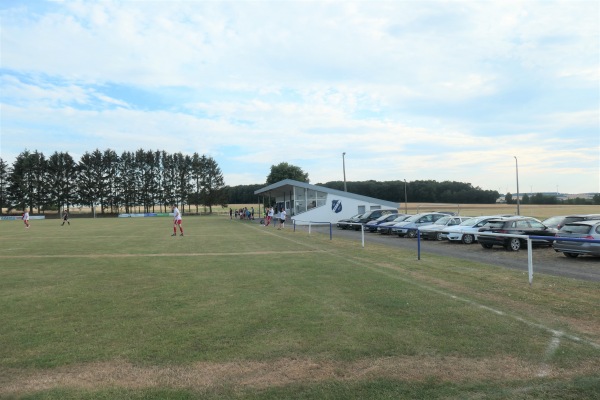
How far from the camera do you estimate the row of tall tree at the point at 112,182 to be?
91688 millimetres

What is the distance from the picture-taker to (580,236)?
14734 mm

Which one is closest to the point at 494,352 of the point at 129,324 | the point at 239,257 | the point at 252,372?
the point at 252,372

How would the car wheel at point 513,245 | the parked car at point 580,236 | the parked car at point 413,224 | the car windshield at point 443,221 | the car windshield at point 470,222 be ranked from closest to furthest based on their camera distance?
the parked car at point 580,236 → the car wheel at point 513,245 → the car windshield at point 470,222 → the car windshield at point 443,221 → the parked car at point 413,224

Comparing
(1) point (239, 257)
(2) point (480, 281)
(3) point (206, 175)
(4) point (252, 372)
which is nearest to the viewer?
(4) point (252, 372)

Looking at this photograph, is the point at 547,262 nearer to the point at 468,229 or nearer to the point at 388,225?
the point at 468,229

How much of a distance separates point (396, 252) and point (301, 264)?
4991 millimetres

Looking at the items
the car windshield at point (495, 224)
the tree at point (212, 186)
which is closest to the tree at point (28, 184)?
the tree at point (212, 186)

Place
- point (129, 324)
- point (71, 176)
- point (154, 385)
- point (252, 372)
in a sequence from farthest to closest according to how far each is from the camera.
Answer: point (71, 176)
point (129, 324)
point (252, 372)
point (154, 385)

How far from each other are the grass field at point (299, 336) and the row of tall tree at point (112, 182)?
309 ft

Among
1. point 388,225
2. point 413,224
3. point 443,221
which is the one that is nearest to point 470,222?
point 443,221

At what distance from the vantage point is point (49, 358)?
15.8 ft

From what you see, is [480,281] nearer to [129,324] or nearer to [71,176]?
[129,324]

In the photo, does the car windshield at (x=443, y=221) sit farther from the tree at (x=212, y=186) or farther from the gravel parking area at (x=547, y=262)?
the tree at (x=212, y=186)

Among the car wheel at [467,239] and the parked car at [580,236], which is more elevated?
the parked car at [580,236]
